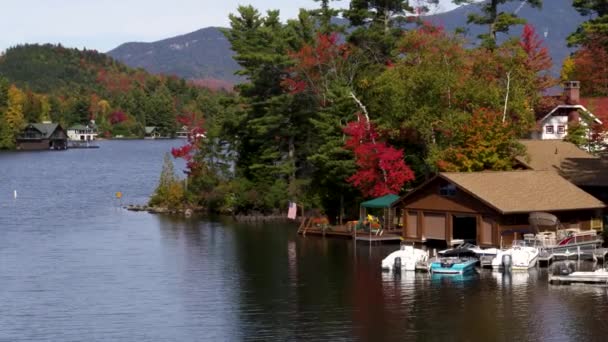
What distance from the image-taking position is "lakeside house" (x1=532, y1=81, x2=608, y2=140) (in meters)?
98.0

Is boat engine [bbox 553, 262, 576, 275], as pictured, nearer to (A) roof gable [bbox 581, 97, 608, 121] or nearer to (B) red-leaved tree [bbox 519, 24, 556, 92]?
A: (A) roof gable [bbox 581, 97, 608, 121]

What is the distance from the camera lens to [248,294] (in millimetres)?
52062

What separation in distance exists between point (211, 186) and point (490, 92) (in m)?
30.9

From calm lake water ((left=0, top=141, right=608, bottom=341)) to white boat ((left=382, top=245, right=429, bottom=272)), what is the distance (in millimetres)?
1187

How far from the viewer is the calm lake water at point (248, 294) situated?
142 feet

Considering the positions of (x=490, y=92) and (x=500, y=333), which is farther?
(x=490, y=92)

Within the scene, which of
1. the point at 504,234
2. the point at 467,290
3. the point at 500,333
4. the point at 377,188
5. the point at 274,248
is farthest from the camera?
the point at 377,188

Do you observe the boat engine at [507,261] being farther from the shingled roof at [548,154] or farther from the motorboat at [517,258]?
the shingled roof at [548,154]

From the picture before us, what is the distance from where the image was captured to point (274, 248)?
226 feet

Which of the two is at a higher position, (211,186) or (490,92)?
(490,92)

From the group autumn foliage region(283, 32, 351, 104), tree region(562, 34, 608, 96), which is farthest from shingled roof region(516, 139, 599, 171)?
tree region(562, 34, 608, 96)

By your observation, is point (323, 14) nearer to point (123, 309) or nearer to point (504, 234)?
point (504, 234)

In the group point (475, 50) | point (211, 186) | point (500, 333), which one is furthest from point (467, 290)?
point (211, 186)

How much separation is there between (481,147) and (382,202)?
7.41m
